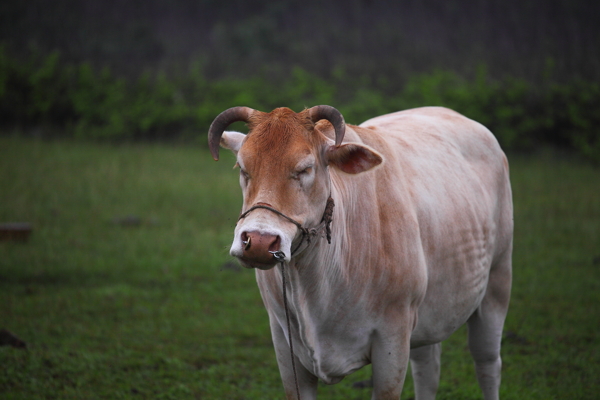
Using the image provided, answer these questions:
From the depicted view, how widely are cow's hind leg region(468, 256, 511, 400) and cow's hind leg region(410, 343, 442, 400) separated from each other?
29 cm

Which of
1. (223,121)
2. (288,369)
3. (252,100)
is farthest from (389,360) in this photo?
(252,100)

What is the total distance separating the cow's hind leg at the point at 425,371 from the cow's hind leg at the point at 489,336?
294 millimetres

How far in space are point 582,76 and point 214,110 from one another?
1093 cm

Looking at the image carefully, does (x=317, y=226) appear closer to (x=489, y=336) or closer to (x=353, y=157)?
(x=353, y=157)

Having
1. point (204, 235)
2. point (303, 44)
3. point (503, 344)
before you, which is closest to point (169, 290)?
point (204, 235)

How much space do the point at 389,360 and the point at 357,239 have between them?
25.3 inches

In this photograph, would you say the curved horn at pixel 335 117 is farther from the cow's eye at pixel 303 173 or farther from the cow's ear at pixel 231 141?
the cow's ear at pixel 231 141

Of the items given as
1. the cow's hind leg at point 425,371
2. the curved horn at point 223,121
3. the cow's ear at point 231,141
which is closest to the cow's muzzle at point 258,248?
the curved horn at point 223,121

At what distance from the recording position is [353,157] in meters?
2.85

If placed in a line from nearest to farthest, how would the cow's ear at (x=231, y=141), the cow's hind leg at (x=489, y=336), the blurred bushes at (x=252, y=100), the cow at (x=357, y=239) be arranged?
the cow at (x=357, y=239) → the cow's ear at (x=231, y=141) → the cow's hind leg at (x=489, y=336) → the blurred bushes at (x=252, y=100)

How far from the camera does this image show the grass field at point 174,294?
4.77 meters

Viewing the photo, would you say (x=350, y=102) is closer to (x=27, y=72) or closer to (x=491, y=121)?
(x=491, y=121)

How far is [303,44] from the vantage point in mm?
23234

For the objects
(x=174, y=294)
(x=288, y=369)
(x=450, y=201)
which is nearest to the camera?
(x=288, y=369)
